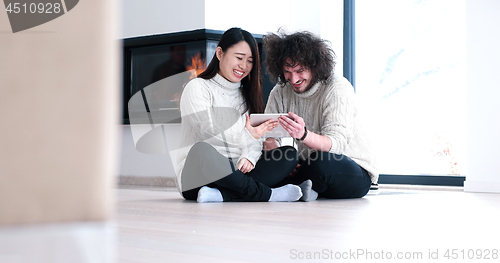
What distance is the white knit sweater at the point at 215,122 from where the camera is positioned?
2250mm

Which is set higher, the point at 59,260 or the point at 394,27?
the point at 394,27

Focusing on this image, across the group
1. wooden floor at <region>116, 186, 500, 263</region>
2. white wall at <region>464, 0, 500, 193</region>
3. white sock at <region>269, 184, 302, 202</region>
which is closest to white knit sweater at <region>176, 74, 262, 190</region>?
white sock at <region>269, 184, 302, 202</region>

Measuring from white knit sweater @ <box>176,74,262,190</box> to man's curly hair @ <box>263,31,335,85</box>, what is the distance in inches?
9.6

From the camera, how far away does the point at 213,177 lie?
7.00 ft

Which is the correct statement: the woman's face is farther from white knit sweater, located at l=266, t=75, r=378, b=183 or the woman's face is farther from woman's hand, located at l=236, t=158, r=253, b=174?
woman's hand, located at l=236, t=158, r=253, b=174

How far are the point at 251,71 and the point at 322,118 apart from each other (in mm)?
414

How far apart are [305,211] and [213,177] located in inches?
20.8

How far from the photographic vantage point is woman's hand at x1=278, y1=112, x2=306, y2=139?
210cm

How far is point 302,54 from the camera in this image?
228 cm

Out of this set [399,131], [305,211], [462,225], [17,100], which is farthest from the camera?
[399,131]

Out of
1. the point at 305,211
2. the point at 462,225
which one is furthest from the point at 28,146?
the point at 305,211

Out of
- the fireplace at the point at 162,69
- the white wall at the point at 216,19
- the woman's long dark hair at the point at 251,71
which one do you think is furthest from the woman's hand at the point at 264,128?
the white wall at the point at 216,19

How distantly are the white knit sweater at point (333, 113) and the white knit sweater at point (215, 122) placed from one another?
0.26m

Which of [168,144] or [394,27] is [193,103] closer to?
[168,144]
